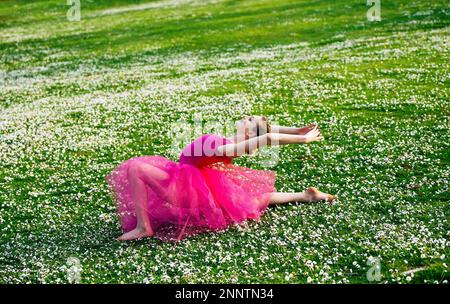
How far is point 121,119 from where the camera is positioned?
20.2 meters

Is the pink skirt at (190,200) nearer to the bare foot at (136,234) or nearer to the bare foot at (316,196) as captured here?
the bare foot at (136,234)

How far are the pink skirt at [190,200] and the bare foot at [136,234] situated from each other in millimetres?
225

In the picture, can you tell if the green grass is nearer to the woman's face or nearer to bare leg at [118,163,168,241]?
bare leg at [118,163,168,241]

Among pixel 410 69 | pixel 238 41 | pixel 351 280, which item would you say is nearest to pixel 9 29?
pixel 238 41

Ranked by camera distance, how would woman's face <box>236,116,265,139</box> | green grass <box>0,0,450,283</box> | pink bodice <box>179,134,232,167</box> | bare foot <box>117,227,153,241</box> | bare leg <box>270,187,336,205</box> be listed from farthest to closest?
bare leg <box>270,187,336,205</box> < woman's face <box>236,116,265,139</box> < pink bodice <box>179,134,232,167</box> < bare foot <box>117,227,153,241</box> < green grass <box>0,0,450,283</box>

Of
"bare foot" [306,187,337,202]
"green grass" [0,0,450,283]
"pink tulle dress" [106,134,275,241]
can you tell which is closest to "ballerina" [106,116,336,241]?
"pink tulle dress" [106,134,275,241]

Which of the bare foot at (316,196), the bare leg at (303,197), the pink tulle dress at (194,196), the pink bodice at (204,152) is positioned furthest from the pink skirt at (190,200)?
the bare foot at (316,196)

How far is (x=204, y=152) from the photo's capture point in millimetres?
10828

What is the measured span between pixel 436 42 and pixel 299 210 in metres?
21.8

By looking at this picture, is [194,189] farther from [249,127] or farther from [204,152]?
[249,127]

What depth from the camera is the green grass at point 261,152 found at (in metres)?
9.50

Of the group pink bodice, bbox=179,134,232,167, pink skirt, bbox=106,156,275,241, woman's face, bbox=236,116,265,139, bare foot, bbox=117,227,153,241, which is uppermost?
woman's face, bbox=236,116,265,139

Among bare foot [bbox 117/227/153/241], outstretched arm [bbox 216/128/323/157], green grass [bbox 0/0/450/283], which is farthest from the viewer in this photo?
outstretched arm [bbox 216/128/323/157]

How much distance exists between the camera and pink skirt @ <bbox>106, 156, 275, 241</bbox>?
10.7 metres
